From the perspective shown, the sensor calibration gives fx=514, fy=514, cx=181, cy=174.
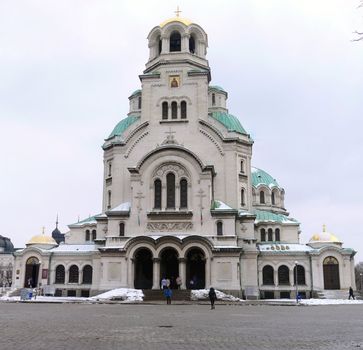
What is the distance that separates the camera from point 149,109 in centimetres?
5475

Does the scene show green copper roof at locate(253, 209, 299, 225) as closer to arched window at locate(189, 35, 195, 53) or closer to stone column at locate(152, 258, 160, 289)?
stone column at locate(152, 258, 160, 289)

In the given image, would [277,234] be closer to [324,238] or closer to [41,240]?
[324,238]

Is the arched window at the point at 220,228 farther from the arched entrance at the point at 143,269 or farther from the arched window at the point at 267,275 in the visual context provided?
the arched window at the point at 267,275

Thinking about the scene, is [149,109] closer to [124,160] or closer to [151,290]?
[124,160]

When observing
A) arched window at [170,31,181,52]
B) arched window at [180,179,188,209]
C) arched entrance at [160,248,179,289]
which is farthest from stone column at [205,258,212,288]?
arched window at [170,31,181,52]

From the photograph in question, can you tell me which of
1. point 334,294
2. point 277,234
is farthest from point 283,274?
point 277,234

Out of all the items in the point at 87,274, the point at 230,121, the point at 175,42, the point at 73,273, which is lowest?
the point at 87,274

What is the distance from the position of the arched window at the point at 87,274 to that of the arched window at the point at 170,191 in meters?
11.6

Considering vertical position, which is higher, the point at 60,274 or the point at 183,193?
the point at 183,193

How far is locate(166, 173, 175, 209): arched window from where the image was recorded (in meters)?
49.6

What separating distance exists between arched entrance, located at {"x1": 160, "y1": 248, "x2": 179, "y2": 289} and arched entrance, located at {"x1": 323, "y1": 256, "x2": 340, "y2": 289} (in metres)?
14.7

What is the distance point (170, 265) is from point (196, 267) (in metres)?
2.54

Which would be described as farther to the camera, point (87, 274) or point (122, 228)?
point (87, 274)

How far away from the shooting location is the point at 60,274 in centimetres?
5459
